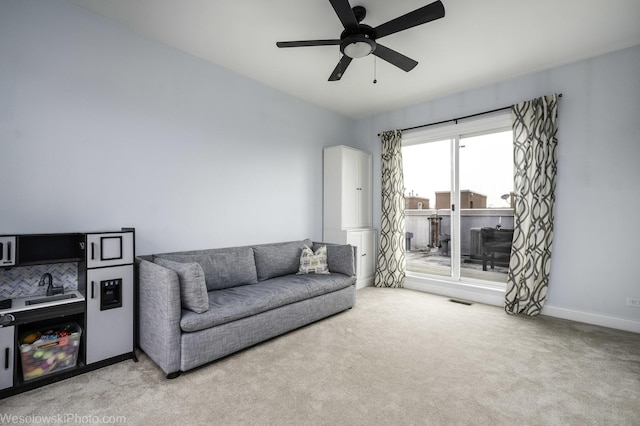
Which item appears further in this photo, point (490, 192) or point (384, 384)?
point (490, 192)

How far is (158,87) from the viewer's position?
9.52 ft

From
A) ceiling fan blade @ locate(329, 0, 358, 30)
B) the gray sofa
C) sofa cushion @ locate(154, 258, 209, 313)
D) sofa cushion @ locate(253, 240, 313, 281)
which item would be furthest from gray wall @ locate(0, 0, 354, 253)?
ceiling fan blade @ locate(329, 0, 358, 30)

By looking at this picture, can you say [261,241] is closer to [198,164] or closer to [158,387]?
[198,164]

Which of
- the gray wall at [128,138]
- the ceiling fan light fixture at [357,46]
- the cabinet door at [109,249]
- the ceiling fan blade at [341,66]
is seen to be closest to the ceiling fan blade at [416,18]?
the ceiling fan light fixture at [357,46]

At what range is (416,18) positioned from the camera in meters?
2.02

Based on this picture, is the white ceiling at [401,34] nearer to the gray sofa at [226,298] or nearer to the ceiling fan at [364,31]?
the ceiling fan at [364,31]

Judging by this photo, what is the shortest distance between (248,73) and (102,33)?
145 cm

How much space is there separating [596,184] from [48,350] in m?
5.14

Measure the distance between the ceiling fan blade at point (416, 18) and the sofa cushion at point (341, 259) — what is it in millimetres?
2308

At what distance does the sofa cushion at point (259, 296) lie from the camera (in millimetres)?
2223

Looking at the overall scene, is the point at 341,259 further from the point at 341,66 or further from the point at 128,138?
the point at 128,138

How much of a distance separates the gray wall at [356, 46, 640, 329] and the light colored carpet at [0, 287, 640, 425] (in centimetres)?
47

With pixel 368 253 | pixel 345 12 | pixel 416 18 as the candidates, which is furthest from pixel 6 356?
pixel 368 253

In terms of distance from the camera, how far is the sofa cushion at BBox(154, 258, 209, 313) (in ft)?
7.34
